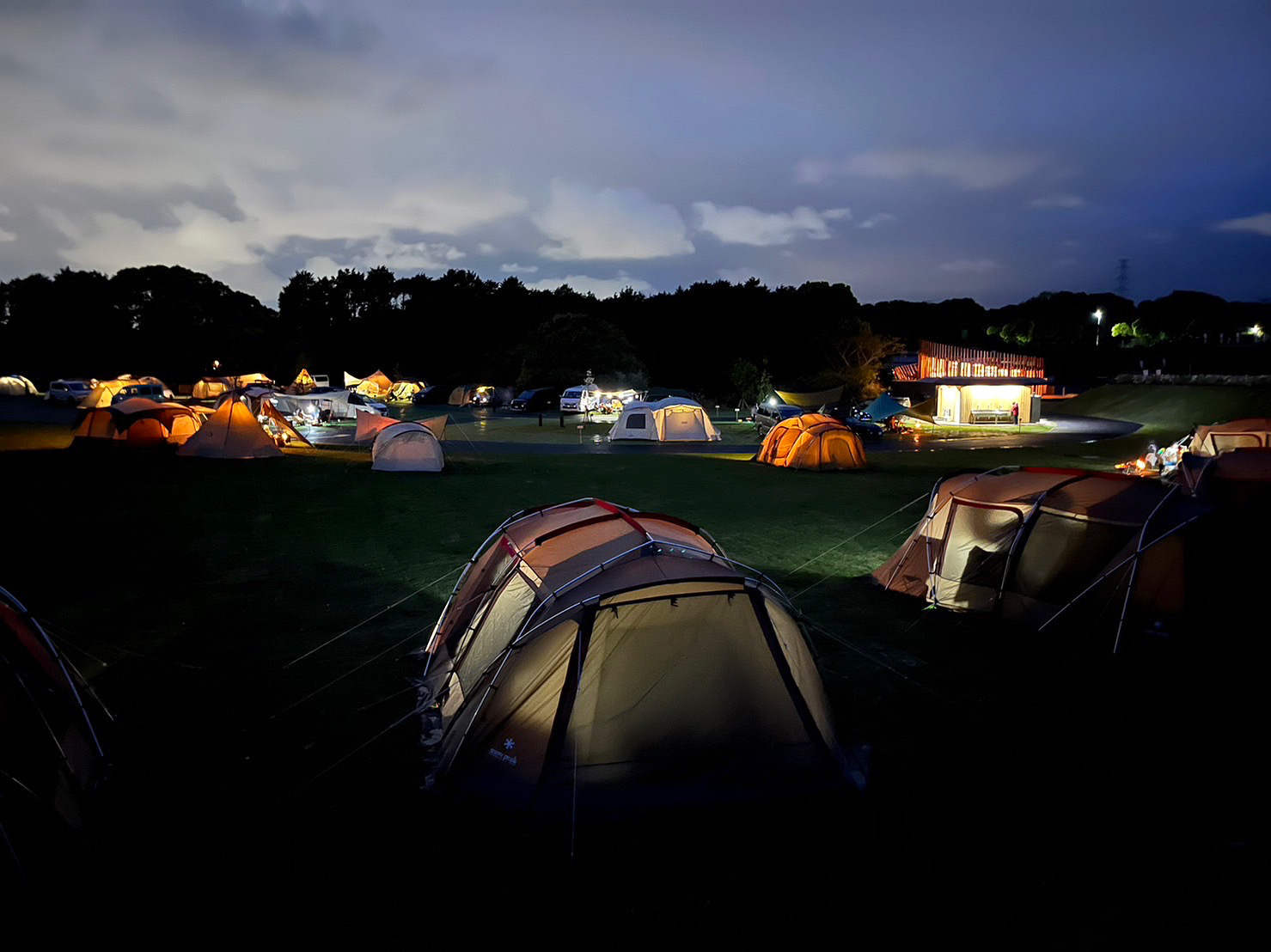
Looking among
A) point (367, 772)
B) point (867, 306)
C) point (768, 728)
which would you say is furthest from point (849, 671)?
point (867, 306)

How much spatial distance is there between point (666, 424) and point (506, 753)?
28.1m

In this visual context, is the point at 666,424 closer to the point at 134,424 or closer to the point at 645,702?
the point at 134,424

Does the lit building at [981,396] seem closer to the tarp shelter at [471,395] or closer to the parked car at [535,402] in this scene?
the parked car at [535,402]

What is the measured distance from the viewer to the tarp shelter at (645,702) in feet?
18.7

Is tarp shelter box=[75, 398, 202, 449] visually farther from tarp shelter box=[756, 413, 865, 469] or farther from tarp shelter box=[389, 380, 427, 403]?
tarp shelter box=[389, 380, 427, 403]

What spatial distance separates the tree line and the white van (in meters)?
11.5

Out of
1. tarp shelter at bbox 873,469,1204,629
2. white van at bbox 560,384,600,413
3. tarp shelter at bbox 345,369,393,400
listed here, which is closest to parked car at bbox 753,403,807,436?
white van at bbox 560,384,600,413

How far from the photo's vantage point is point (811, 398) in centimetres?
4678

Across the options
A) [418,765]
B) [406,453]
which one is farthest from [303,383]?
[418,765]

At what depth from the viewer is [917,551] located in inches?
421

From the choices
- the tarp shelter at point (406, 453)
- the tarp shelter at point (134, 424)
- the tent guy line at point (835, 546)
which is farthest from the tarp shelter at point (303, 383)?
the tent guy line at point (835, 546)

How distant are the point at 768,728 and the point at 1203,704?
4661 millimetres

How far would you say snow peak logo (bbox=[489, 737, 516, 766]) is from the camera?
5.82 m

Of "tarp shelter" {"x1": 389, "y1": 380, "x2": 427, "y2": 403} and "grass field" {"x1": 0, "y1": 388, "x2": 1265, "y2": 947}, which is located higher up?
"tarp shelter" {"x1": 389, "y1": 380, "x2": 427, "y2": 403}
